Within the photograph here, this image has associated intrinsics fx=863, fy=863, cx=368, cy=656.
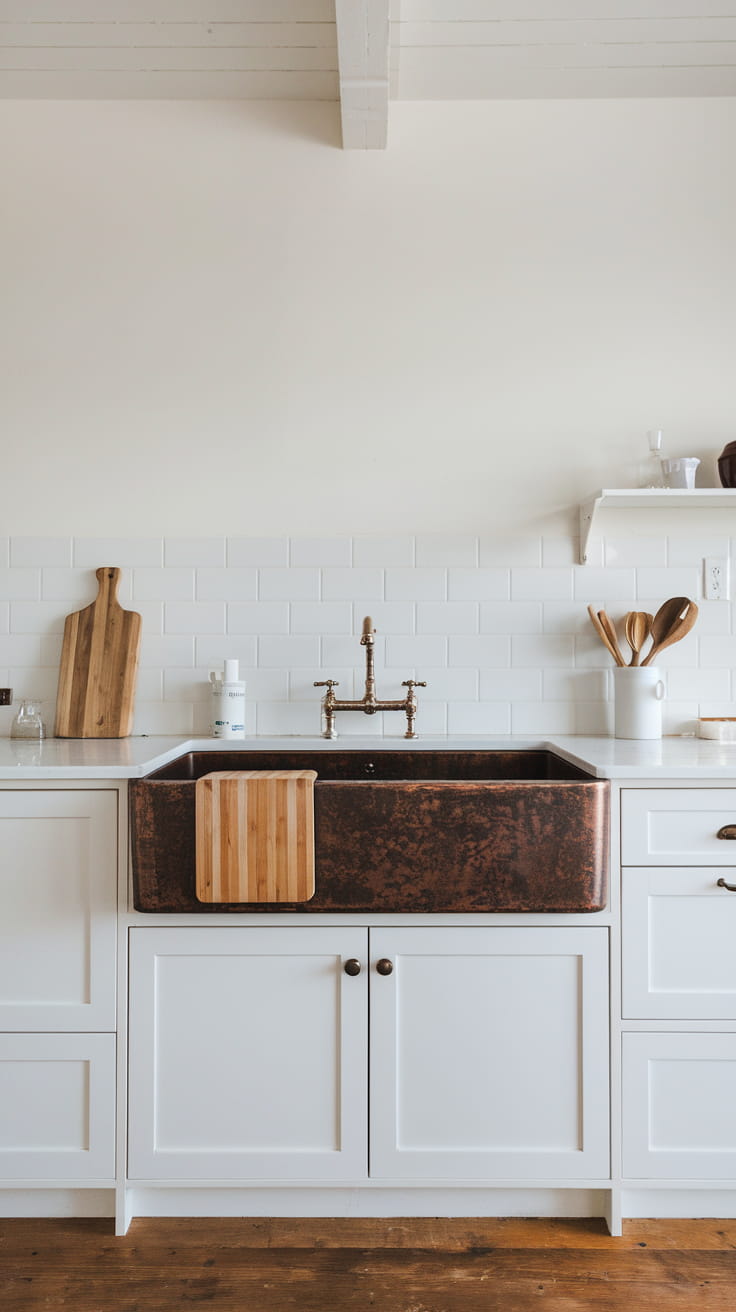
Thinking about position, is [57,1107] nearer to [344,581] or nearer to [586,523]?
[344,581]

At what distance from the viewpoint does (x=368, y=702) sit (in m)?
2.32

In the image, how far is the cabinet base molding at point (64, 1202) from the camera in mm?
1762

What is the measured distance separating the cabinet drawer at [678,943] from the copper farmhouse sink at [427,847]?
0.13 m

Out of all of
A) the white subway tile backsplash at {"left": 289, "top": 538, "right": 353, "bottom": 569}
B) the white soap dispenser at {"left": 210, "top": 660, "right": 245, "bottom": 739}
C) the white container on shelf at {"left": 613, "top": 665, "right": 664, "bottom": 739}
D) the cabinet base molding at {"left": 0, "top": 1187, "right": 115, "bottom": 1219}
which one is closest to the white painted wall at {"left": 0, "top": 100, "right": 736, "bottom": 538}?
the white subway tile backsplash at {"left": 289, "top": 538, "right": 353, "bottom": 569}

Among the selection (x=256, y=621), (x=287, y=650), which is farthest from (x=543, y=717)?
(x=256, y=621)

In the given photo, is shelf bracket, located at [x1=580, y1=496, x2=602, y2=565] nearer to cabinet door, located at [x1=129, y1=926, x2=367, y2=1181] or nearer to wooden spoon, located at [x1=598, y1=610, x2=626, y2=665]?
wooden spoon, located at [x1=598, y1=610, x2=626, y2=665]

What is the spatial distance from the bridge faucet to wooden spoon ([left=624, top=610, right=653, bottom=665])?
58 cm

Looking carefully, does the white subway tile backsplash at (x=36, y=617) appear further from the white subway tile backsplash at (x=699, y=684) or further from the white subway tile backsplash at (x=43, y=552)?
the white subway tile backsplash at (x=699, y=684)

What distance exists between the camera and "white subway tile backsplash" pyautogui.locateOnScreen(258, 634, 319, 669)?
2432 millimetres

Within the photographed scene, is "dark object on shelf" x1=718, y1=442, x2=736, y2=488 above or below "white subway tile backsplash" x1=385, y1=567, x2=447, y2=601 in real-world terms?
above

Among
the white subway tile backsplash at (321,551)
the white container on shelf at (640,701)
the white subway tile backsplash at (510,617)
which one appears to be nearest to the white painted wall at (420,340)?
the white subway tile backsplash at (321,551)

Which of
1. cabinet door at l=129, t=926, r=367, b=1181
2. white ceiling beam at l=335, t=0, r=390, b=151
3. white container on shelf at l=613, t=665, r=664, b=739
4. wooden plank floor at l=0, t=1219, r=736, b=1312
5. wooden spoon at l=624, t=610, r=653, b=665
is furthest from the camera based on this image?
wooden spoon at l=624, t=610, r=653, b=665

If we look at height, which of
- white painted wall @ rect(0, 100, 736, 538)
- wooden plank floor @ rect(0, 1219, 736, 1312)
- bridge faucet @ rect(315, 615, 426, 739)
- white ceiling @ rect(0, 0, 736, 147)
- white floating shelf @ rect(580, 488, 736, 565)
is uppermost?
white ceiling @ rect(0, 0, 736, 147)

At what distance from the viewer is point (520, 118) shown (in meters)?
2.43
